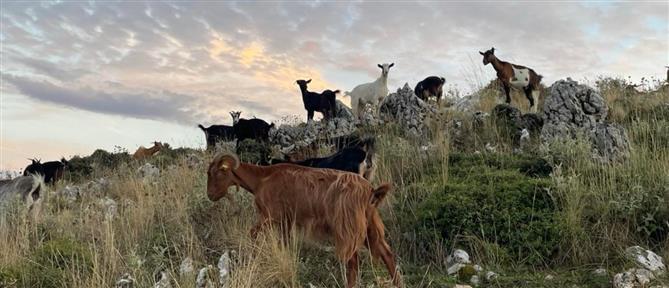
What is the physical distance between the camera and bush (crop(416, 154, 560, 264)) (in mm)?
7188

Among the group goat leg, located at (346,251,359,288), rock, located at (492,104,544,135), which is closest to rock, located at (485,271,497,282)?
goat leg, located at (346,251,359,288)

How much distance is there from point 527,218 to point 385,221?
174cm

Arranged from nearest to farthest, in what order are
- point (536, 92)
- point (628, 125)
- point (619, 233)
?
point (619, 233) → point (628, 125) → point (536, 92)

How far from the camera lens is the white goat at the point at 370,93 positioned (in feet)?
63.6

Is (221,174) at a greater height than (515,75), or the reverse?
(515,75)

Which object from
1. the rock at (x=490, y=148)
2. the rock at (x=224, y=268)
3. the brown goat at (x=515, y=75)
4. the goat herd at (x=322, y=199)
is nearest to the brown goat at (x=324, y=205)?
the goat herd at (x=322, y=199)

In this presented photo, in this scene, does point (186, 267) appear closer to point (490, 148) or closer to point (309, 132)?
point (490, 148)

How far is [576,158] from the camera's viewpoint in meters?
9.45

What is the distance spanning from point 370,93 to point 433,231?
12257 mm

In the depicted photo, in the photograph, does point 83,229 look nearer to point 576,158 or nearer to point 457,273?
point 457,273

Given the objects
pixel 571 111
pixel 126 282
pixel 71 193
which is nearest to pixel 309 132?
pixel 71 193

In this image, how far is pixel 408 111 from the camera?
14.2 meters

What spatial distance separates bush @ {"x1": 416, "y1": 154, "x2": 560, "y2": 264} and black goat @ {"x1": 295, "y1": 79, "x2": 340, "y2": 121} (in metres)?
9.56

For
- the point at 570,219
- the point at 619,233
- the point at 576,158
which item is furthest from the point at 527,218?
the point at 576,158
